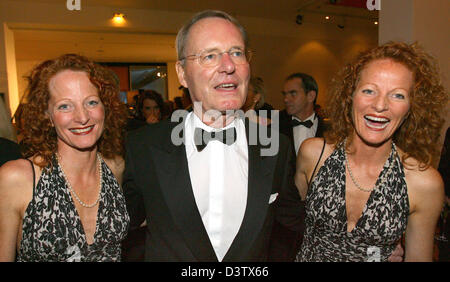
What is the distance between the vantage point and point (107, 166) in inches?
76.9

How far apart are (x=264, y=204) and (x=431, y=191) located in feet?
3.17

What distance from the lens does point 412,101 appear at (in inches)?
68.9

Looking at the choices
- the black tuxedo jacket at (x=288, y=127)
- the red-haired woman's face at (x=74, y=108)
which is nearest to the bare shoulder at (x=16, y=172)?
the red-haired woman's face at (x=74, y=108)

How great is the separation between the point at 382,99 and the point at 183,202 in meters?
1.15

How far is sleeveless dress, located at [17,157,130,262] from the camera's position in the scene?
162 cm

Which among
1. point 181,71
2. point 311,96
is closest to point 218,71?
point 181,71

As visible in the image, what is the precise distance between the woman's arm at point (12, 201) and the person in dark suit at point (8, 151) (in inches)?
25.1

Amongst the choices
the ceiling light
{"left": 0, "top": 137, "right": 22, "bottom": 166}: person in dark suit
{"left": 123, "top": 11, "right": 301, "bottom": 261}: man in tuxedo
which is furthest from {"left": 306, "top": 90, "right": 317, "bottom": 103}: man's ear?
the ceiling light

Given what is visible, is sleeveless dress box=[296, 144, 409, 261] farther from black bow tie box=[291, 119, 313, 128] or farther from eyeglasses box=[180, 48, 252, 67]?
black bow tie box=[291, 119, 313, 128]

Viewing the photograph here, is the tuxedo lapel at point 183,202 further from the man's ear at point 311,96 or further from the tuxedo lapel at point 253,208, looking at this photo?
the man's ear at point 311,96
